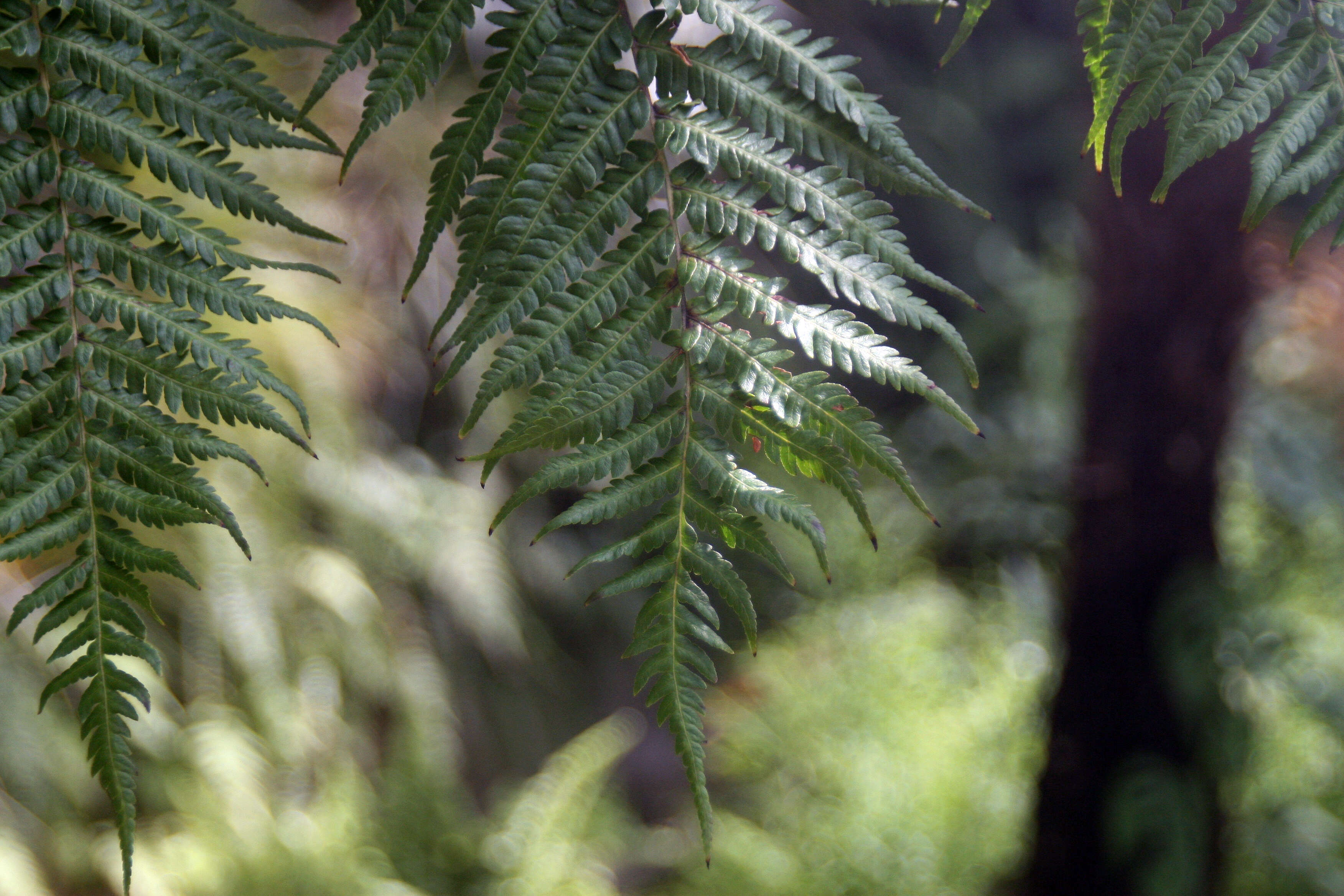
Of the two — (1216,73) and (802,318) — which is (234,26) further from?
(1216,73)

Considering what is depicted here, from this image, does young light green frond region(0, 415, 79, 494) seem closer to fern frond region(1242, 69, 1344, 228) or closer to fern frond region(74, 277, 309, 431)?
fern frond region(74, 277, 309, 431)

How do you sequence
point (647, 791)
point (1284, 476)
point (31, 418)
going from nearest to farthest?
point (31, 418) < point (1284, 476) < point (647, 791)

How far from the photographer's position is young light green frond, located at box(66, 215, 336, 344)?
50 cm

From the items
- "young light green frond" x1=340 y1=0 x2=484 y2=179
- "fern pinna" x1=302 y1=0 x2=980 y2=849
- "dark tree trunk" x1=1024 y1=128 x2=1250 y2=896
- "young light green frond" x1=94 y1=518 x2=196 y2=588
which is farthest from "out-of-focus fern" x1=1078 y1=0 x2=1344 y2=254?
"dark tree trunk" x1=1024 y1=128 x2=1250 y2=896

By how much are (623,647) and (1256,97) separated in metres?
3.25

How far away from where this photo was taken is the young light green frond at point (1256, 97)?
0.54 m

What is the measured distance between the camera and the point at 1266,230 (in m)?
2.38

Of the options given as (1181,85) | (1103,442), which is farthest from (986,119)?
(1181,85)

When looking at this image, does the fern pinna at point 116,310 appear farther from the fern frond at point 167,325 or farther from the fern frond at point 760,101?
the fern frond at point 760,101

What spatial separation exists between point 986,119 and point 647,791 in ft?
11.5

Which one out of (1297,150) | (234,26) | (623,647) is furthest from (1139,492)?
(623,647)

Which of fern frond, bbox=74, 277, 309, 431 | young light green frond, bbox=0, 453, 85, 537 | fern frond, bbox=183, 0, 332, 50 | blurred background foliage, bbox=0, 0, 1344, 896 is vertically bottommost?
blurred background foliage, bbox=0, 0, 1344, 896

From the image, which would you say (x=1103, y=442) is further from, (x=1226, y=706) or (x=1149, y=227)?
(x=1226, y=706)

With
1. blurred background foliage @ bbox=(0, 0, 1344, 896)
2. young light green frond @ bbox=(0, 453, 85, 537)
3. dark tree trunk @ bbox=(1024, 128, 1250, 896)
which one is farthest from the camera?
blurred background foliage @ bbox=(0, 0, 1344, 896)
